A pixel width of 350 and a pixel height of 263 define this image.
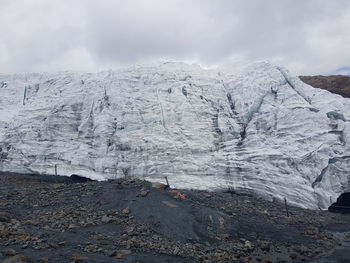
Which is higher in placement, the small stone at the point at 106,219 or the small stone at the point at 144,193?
the small stone at the point at 144,193

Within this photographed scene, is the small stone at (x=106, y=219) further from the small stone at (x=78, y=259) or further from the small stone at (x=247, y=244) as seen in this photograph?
the small stone at (x=247, y=244)

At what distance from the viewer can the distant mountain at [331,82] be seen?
108 feet

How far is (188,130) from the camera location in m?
24.9

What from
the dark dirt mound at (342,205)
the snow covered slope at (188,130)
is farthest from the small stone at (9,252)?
the dark dirt mound at (342,205)

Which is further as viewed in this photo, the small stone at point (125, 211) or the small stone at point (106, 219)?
the small stone at point (125, 211)

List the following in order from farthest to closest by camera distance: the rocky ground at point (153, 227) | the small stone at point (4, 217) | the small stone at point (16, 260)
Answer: the small stone at point (4, 217) → the rocky ground at point (153, 227) → the small stone at point (16, 260)

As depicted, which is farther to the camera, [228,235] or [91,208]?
[91,208]

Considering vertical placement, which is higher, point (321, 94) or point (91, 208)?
point (321, 94)

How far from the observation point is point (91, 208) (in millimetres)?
14781

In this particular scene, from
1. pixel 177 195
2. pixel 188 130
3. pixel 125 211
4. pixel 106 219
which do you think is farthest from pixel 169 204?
pixel 188 130

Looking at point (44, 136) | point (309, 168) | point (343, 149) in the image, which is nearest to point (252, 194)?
point (309, 168)

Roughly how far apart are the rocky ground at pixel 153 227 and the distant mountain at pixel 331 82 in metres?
18.3

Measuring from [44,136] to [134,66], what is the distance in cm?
1021

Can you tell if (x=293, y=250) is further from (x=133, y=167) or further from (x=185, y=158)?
(x=133, y=167)
